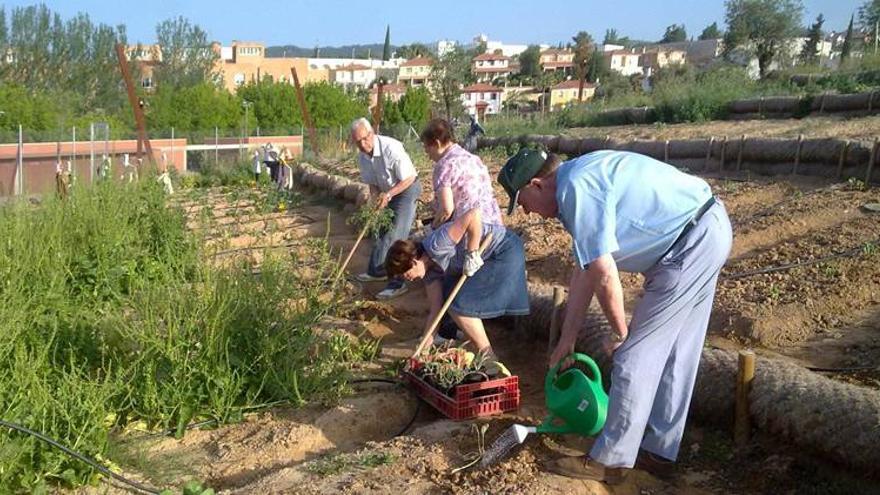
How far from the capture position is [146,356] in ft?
12.6

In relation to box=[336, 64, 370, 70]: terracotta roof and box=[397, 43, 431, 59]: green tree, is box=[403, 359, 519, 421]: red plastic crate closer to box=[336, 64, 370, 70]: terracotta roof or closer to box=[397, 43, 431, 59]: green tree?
box=[397, 43, 431, 59]: green tree

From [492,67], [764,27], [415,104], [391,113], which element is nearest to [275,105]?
[391,113]

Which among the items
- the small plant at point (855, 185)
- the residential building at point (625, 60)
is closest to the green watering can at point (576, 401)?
the small plant at point (855, 185)

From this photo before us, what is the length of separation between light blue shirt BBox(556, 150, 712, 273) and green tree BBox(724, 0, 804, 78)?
36.3 m

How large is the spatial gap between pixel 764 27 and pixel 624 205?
37.7m

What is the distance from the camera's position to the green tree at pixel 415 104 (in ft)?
146

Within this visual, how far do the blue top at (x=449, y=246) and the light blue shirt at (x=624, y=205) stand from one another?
4.77ft

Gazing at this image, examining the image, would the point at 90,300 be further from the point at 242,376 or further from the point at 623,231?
the point at 623,231

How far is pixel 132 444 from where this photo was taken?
3.65 meters

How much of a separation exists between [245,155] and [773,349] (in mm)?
16336

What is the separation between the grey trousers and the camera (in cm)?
296

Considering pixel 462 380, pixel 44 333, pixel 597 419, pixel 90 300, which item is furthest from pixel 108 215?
pixel 597 419

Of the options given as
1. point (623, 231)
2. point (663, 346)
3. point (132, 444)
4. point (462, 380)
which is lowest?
point (132, 444)

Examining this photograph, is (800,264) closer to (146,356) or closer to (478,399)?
(478,399)
